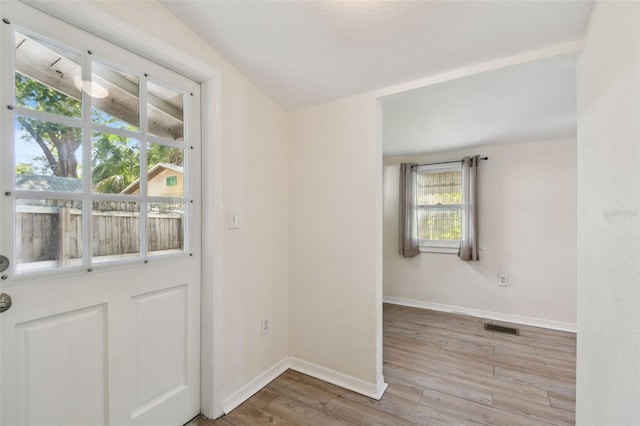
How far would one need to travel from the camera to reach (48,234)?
109 centimetres

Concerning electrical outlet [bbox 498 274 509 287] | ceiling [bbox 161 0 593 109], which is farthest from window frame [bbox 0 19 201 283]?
electrical outlet [bbox 498 274 509 287]

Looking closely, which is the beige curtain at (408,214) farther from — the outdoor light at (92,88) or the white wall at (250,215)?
the outdoor light at (92,88)

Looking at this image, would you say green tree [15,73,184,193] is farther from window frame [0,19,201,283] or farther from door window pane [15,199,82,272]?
door window pane [15,199,82,272]

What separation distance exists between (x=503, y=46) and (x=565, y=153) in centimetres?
224

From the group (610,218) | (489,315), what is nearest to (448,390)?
(610,218)

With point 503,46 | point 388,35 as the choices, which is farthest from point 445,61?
point 388,35

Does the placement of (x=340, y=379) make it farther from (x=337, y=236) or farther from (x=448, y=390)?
(x=337, y=236)

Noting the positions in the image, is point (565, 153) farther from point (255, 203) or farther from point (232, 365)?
point (232, 365)

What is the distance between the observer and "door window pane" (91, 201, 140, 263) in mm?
1225

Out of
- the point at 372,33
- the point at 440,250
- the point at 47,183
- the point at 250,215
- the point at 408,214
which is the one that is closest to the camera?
the point at 47,183

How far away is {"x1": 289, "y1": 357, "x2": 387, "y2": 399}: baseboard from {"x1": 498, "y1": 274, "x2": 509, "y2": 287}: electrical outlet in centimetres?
208

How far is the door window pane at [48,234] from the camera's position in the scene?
40.5 inches

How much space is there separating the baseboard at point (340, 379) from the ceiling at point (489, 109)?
1952 mm

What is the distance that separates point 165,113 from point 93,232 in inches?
28.3
